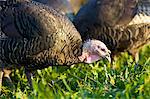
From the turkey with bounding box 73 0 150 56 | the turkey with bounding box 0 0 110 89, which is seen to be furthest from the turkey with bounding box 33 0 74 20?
the turkey with bounding box 0 0 110 89

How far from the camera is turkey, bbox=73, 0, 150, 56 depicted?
6465mm

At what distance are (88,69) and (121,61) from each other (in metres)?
0.97

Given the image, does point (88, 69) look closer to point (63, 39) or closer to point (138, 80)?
point (63, 39)

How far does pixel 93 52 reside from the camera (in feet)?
19.5

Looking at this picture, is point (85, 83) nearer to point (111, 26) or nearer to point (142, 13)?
point (111, 26)

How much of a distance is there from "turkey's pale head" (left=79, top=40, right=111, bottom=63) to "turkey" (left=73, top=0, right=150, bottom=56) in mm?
551

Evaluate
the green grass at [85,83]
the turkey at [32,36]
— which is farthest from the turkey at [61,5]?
the turkey at [32,36]

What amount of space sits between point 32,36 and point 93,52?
90 centimetres

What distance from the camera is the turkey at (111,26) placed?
6.46 metres

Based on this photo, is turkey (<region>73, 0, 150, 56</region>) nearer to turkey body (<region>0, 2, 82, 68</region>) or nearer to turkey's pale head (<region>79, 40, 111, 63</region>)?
turkey's pale head (<region>79, 40, 111, 63</region>)

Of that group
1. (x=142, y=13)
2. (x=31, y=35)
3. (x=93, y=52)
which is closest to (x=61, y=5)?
(x=142, y=13)

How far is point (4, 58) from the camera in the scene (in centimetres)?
542

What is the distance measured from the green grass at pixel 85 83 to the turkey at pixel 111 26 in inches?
10.2

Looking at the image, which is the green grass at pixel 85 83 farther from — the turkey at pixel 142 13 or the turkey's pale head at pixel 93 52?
the turkey at pixel 142 13
